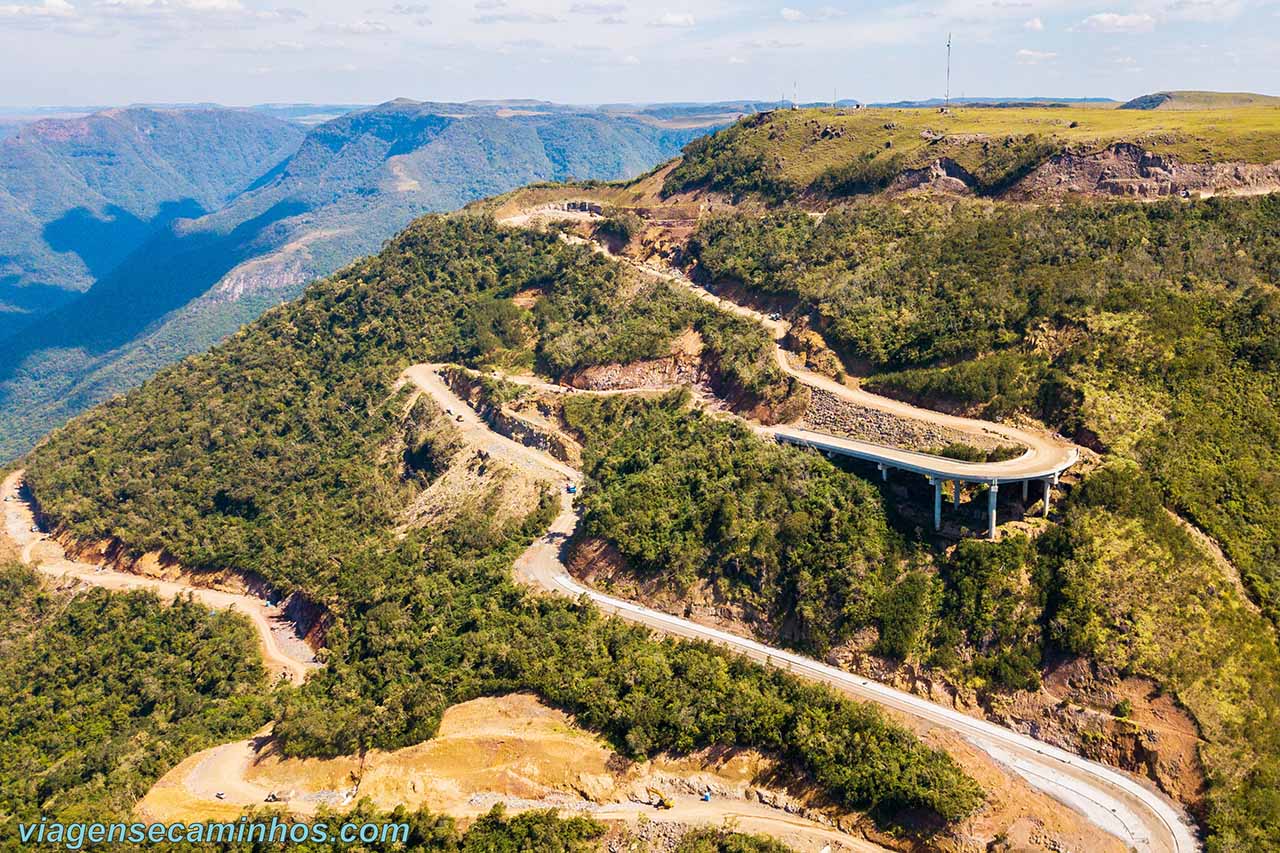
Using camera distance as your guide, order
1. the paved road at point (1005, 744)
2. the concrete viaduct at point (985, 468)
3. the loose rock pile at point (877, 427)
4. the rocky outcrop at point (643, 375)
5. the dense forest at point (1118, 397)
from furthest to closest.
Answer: the rocky outcrop at point (643, 375) < the loose rock pile at point (877, 427) < the concrete viaduct at point (985, 468) < the dense forest at point (1118, 397) < the paved road at point (1005, 744)

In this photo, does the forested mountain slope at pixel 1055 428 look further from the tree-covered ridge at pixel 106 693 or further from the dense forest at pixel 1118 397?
the tree-covered ridge at pixel 106 693

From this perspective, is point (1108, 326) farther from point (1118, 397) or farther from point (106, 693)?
point (106, 693)

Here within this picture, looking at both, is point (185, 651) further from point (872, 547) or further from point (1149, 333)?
point (1149, 333)

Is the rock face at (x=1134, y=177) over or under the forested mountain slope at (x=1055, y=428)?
over

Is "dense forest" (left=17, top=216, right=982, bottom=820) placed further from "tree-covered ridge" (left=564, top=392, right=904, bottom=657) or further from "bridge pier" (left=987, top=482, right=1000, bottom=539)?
"bridge pier" (left=987, top=482, right=1000, bottom=539)

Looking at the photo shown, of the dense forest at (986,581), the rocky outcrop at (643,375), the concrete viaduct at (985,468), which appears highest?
the rocky outcrop at (643,375)

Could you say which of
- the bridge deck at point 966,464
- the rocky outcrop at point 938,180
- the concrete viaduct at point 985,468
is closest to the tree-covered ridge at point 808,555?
the bridge deck at point 966,464

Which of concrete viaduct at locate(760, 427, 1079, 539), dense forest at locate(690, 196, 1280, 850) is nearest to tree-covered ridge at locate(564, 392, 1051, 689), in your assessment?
dense forest at locate(690, 196, 1280, 850)
